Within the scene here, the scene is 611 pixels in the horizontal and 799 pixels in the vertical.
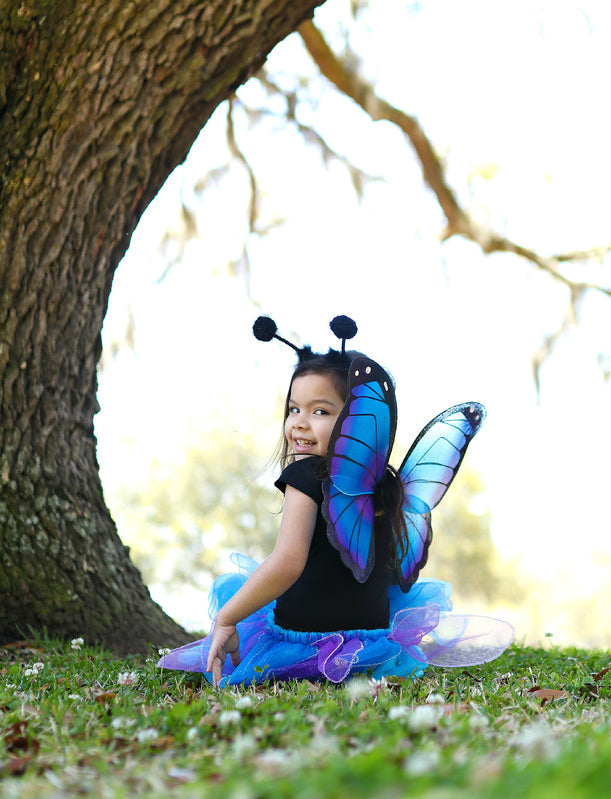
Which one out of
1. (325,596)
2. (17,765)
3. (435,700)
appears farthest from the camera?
(325,596)

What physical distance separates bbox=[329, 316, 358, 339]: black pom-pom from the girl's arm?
0.67 m

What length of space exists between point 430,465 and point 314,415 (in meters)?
0.53

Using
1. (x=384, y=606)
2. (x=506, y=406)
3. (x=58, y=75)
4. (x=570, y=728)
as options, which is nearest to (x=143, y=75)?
(x=58, y=75)

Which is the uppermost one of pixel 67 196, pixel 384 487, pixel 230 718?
pixel 67 196

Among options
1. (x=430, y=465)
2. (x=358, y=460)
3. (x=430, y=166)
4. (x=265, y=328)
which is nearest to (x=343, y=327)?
(x=265, y=328)

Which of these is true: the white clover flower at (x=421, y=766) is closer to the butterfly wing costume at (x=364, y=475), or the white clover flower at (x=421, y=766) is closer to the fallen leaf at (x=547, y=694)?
the fallen leaf at (x=547, y=694)

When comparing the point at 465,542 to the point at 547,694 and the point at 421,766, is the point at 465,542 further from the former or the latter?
the point at 421,766

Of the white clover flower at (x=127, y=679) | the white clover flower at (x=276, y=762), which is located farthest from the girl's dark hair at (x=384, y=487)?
the white clover flower at (x=276, y=762)

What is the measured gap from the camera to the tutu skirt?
2.75 metres

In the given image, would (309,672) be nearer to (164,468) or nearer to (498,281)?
(498,281)

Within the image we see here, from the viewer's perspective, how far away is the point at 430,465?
3.14 meters

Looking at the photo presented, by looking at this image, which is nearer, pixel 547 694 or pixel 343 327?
pixel 547 694

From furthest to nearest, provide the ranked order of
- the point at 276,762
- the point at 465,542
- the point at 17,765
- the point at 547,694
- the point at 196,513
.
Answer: the point at 465,542 < the point at 196,513 < the point at 547,694 < the point at 17,765 < the point at 276,762

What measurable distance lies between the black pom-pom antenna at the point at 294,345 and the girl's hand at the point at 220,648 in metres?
1.14
